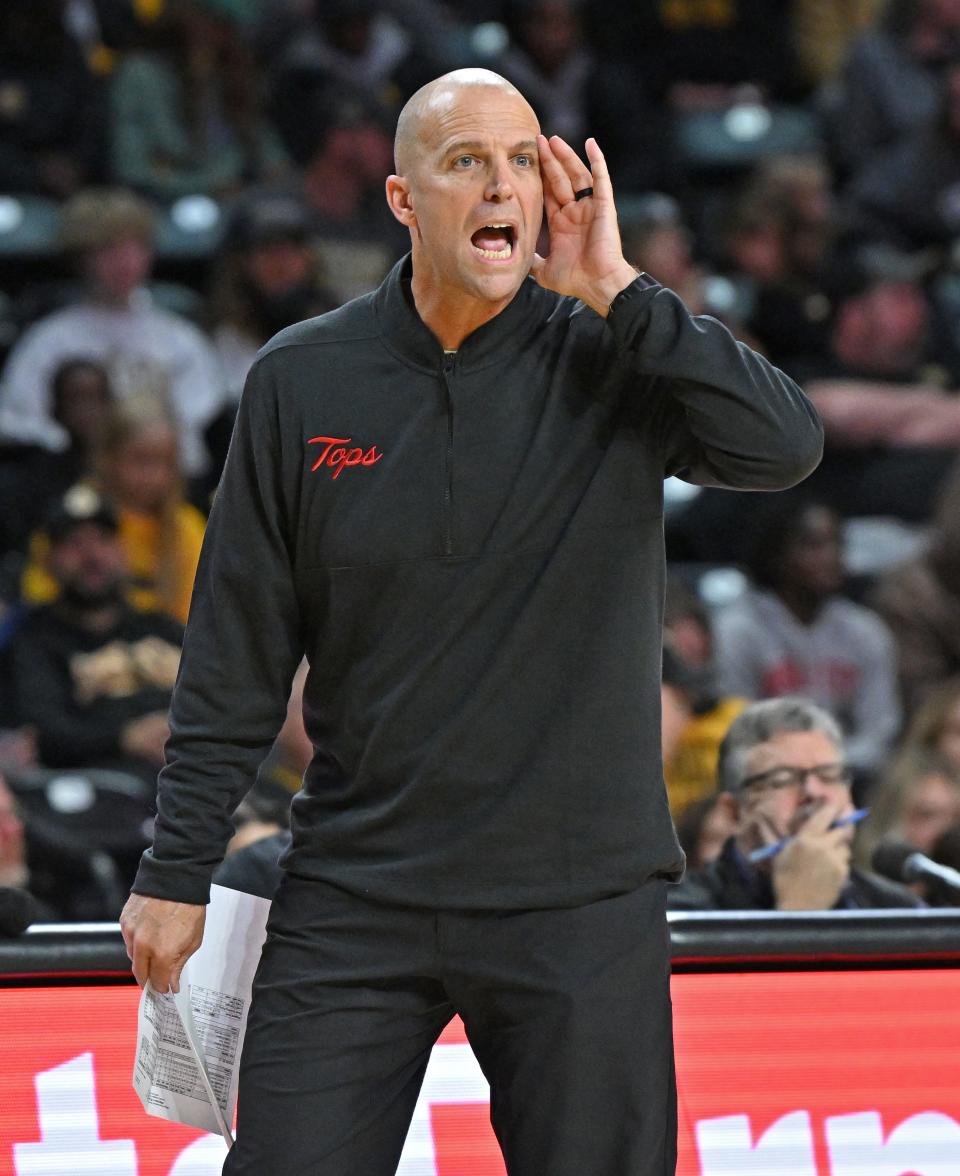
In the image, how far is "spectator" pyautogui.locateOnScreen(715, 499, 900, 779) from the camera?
20.1 feet

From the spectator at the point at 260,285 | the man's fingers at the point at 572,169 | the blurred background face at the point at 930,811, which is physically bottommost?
the blurred background face at the point at 930,811

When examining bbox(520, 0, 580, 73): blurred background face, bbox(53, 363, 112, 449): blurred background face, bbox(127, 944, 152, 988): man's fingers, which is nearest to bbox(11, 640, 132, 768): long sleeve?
bbox(53, 363, 112, 449): blurred background face

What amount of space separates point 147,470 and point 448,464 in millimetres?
3988

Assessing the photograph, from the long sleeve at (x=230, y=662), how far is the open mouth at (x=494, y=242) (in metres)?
0.28

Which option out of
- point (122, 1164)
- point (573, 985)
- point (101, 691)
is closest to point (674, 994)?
point (573, 985)

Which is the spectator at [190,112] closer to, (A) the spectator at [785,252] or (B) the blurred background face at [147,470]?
(A) the spectator at [785,252]

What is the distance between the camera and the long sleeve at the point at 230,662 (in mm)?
2283

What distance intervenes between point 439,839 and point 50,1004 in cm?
71

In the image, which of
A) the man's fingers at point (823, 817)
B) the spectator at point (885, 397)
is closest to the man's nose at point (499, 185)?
the man's fingers at point (823, 817)

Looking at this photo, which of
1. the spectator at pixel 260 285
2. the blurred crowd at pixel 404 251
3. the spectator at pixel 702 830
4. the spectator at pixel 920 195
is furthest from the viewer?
the spectator at pixel 920 195

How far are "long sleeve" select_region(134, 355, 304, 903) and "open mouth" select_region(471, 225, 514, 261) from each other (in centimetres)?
28

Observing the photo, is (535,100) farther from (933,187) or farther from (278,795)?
(278,795)

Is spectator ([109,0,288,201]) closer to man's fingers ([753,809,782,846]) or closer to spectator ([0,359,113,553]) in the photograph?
spectator ([0,359,113,553])

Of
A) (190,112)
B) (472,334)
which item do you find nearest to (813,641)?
(190,112)
